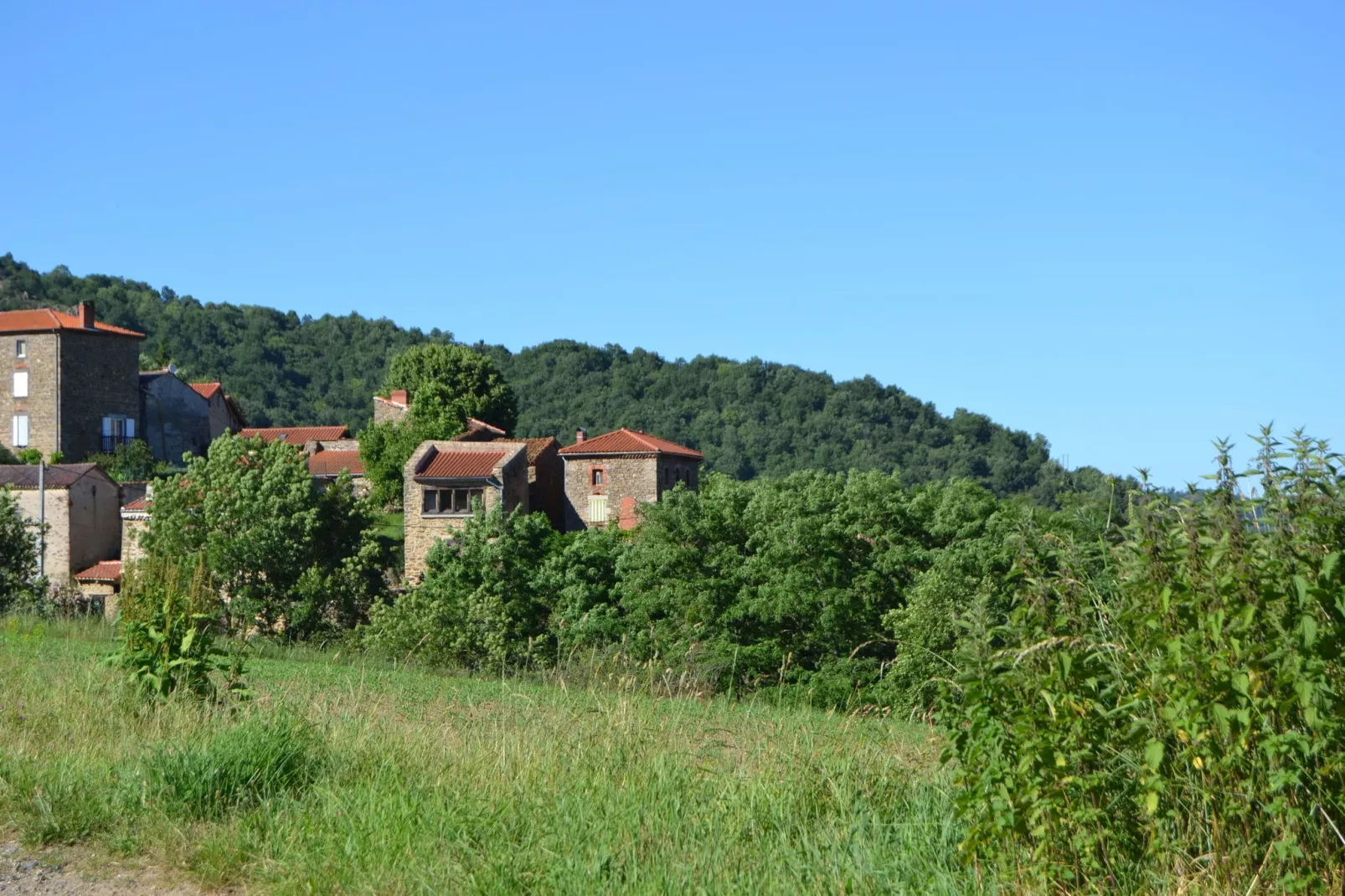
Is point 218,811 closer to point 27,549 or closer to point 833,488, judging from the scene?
point 833,488

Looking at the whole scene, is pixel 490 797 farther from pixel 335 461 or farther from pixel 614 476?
pixel 335 461

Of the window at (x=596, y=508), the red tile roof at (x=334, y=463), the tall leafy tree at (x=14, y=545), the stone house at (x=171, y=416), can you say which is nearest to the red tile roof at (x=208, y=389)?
the stone house at (x=171, y=416)

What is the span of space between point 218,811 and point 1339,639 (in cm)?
488

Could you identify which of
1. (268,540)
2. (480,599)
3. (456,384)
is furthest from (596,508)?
(268,540)

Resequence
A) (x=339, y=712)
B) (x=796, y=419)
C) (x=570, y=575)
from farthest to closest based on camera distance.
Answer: (x=796, y=419)
(x=570, y=575)
(x=339, y=712)

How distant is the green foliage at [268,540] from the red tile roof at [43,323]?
24676 mm

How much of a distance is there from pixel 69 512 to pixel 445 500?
15.4 m

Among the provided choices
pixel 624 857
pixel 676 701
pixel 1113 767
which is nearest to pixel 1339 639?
pixel 1113 767

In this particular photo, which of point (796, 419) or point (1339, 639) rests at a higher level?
point (796, 419)

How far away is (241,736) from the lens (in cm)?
626

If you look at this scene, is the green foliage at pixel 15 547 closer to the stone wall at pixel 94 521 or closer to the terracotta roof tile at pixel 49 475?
the terracotta roof tile at pixel 49 475

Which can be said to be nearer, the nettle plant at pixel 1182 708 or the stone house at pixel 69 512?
the nettle plant at pixel 1182 708

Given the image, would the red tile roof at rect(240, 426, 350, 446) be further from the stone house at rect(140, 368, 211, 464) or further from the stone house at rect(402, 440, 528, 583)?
the stone house at rect(402, 440, 528, 583)

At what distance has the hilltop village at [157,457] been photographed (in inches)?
1839
